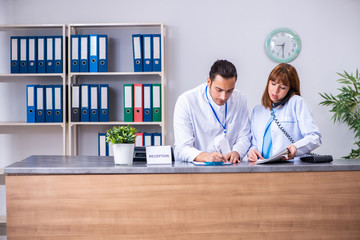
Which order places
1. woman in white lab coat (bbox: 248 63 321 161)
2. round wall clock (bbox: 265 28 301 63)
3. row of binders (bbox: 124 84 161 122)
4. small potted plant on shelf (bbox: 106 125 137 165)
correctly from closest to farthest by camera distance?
1. small potted plant on shelf (bbox: 106 125 137 165)
2. woman in white lab coat (bbox: 248 63 321 161)
3. row of binders (bbox: 124 84 161 122)
4. round wall clock (bbox: 265 28 301 63)

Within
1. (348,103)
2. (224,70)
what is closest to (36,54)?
(224,70)

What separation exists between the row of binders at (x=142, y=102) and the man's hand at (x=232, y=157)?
1833 millimetres

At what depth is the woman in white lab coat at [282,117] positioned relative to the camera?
2.44 metres

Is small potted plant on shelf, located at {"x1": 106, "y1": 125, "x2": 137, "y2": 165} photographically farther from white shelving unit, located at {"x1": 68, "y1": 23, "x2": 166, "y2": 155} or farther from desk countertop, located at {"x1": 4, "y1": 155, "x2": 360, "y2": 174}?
white shelving unit, located at {"x1": 68, "y1": 23, "x2": 166, "y2": 155}

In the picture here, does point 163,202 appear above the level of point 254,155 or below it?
below


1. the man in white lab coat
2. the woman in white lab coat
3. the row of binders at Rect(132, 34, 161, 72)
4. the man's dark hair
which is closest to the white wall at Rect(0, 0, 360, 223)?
the row of binders at Rect(132, 34, 161, 72)

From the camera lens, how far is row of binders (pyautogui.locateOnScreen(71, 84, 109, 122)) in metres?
4.14

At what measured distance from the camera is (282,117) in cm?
251

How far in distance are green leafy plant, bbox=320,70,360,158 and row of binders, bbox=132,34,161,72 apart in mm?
1737

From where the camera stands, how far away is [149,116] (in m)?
4.15

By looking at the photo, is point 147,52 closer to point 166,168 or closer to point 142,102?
point 142,102

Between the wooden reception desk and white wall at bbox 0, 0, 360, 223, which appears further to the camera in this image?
white wall at bbox 0, 0, 360, 223

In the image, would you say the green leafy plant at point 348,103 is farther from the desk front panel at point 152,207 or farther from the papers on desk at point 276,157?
the desk front panel at point 152,207

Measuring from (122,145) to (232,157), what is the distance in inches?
24.6
